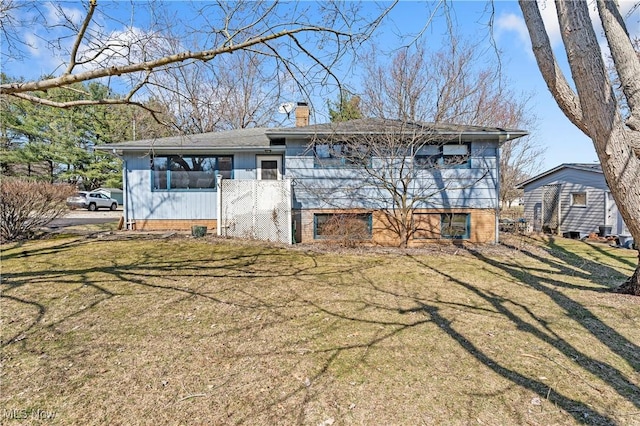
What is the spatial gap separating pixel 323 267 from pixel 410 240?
425 centimetres

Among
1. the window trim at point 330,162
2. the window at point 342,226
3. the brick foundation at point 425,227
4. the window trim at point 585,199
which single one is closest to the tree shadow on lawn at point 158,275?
the window at point 342,226

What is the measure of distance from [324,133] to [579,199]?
42.5 feet

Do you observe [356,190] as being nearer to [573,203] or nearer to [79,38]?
A: [79,38]

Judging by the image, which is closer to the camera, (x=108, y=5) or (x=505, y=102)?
(x=108, y=5)

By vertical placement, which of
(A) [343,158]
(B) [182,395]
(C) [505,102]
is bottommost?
(B) [182,395]

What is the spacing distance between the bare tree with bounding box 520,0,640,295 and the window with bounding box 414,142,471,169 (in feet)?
16.8

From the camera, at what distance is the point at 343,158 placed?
994 centimetres

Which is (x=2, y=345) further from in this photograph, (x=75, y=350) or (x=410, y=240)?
(x=410, y=240)

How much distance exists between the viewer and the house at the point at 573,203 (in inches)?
512

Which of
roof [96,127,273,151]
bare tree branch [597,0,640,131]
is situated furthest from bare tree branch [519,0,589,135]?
roof [96,127,273,151]

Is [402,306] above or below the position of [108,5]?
below

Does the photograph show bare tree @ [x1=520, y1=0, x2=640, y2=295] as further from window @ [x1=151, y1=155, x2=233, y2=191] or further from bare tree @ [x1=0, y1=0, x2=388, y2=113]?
window @ [x1=151, y1=155, x2=233, y2=191]

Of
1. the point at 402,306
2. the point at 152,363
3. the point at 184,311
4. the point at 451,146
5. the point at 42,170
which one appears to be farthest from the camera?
the point at 42,170

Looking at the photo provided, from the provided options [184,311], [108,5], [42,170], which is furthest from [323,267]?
[42,170]
